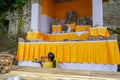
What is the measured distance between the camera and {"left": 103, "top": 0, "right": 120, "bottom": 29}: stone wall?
11273 mm

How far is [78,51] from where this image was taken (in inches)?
270

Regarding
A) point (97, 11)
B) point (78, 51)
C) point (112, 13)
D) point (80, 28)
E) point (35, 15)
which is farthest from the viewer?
point (112, 13)

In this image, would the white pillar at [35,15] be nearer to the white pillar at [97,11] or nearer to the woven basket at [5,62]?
the white pillar at [97,11]

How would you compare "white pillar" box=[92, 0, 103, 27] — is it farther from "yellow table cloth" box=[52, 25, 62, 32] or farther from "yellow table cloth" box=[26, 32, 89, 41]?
"yellow table cloth" box=[52, 25, 62, 32]

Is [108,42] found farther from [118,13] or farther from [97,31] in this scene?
[118,13]

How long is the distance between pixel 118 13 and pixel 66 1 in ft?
10.5

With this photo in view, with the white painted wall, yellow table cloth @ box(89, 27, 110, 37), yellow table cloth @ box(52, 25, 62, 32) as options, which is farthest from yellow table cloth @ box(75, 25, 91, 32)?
yellow table cloth @ box(89, 27, 110, 37)

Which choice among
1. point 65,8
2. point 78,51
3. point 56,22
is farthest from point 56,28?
point 78,51

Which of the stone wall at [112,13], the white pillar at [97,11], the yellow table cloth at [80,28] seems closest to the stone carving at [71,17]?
the yellow table cloth at [80,28]

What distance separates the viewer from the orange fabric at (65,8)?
36.4ft

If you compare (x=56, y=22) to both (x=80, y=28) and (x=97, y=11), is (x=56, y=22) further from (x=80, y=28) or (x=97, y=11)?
(x=97, y=11)

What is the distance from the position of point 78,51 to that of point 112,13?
566 cm

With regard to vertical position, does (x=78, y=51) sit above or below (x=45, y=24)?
below

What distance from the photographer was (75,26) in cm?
1058
